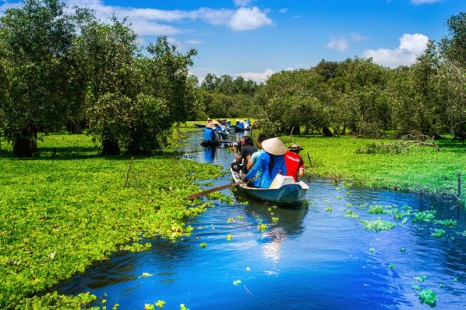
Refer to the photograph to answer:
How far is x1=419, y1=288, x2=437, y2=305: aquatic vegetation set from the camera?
8438 mm

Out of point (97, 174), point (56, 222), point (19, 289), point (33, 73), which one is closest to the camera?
point (19, 289)

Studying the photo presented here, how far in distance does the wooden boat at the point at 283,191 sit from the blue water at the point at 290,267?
1009 mm

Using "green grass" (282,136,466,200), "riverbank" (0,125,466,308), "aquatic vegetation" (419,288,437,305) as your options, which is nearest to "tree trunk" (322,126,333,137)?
"green grass" (282,136,466,200)

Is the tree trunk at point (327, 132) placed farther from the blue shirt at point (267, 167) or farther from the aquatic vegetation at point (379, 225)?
the aquatic vegetation at point (379, 225)

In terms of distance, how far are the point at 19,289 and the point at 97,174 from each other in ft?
42.8

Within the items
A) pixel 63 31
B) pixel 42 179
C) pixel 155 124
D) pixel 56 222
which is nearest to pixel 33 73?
pixel 63 31

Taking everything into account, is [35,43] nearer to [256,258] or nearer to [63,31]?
[63,31]

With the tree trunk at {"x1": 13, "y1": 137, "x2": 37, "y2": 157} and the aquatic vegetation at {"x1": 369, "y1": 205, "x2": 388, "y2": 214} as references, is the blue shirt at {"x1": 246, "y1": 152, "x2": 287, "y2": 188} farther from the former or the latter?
the tree trunk at {"x1": 13, "y1": 137, "x2": 37, "y2": 157}

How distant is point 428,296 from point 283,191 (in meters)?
7.40

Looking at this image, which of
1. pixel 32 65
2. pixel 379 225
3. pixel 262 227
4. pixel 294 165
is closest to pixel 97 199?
pixel 262 227

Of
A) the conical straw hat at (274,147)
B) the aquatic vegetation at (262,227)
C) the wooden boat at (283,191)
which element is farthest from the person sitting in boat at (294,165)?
the aquatic vegetation at (262,227)

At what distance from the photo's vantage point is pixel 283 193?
51.0 feet

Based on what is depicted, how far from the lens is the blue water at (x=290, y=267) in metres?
8.63

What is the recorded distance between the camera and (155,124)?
2922 cm
